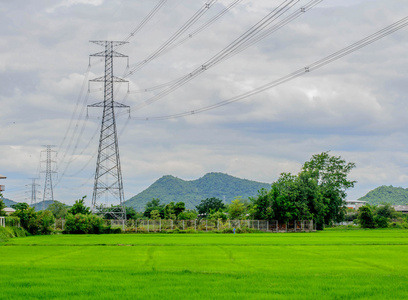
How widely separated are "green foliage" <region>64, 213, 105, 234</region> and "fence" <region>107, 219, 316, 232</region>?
3583mm

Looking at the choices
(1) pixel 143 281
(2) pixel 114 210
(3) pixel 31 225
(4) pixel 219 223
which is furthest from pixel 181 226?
(1) pixel 143 281

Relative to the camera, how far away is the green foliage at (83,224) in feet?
215

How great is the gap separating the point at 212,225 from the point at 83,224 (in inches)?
755

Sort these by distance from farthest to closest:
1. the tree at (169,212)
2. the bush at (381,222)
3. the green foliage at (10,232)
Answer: the bush at (381,222) → the tree at (169,212) → the green foliage at (10,232)

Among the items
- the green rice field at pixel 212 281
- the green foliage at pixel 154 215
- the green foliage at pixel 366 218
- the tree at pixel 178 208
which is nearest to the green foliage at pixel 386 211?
the green foliage at pixel 366 218

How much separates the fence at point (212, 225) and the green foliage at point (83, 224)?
141 inches

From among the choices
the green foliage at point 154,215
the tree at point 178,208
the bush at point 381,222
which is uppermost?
the tree at point 178,208

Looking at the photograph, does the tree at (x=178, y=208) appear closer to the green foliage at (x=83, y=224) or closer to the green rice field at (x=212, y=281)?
the green foliage at (x=83, y=224)

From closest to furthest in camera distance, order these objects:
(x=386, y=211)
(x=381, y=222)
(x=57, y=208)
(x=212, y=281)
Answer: (x=212, y=281) < (x=381, y=222) < (x=57, y=208) < (x=386, y=211)

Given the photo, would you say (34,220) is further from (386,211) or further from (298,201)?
(386,211)

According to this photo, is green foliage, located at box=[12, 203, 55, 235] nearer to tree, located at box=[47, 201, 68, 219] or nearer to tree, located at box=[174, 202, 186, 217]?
tree, located at box=[174, 202, 186, 217]

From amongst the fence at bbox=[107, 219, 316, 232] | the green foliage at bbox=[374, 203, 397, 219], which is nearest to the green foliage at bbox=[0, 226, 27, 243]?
the fence at bbox=[107, 219, 316, 232]

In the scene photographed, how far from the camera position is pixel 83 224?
65.4m

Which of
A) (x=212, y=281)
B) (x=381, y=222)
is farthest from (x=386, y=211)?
(x=212, y=281)
